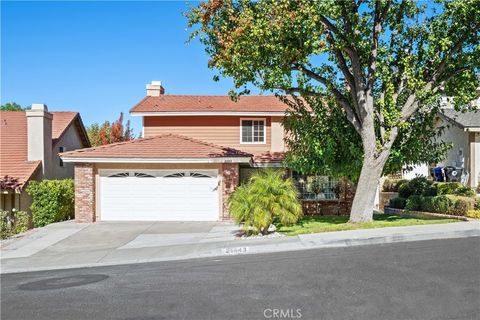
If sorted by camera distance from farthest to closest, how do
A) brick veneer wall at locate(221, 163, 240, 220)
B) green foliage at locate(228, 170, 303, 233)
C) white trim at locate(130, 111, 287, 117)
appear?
1. white trim at locate(130, 111, 287, 117)
2. brick veneer wall at locate(221, 163, 240, 220)
3. green foliage at locate(228, 170, 303, 233)

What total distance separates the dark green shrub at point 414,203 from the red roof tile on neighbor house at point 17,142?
16020mm

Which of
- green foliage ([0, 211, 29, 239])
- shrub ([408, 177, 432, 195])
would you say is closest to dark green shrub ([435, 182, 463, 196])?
shrub ([408, 177, 432, 195])

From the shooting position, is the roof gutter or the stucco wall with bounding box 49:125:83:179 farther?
the stucco wall with bounding box 49:125:83:179

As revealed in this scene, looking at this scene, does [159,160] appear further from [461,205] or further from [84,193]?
[461,205]

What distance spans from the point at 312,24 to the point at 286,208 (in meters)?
5.40

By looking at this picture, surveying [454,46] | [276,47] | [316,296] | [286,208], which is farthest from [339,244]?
[454,46]

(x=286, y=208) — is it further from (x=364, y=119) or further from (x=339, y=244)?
(x=364, y=119)

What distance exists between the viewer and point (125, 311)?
7082 mm

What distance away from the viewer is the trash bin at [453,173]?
2155 centimetres

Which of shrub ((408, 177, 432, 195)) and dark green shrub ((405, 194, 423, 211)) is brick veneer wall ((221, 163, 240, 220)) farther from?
shrub ((408, 177, 432, 195))

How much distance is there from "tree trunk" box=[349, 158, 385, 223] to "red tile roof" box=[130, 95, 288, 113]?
8.05 metres

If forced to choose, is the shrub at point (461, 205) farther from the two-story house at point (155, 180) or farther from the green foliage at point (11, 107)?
Answer: the green foliage at point (11, 107)

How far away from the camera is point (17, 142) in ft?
72.7

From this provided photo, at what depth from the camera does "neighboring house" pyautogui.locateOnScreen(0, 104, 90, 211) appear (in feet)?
64.6
